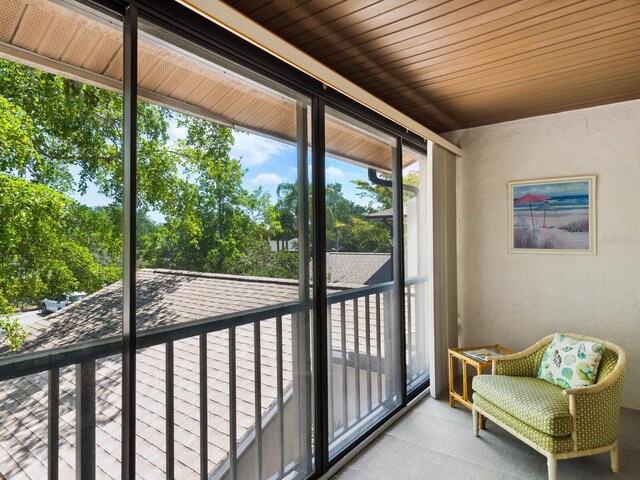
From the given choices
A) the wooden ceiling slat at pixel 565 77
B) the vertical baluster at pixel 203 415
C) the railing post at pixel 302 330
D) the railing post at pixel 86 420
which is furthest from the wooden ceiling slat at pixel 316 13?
the railing post at pixel 86 420

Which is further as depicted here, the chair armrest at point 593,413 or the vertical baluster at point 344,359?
the vertical baluster at point 344,359

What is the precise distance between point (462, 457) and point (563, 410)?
0.66 m

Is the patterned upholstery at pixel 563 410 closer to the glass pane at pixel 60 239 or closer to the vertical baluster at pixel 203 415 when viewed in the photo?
the vertical baluster at pixel 203 415

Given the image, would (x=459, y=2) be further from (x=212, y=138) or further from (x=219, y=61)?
(x=212, y=138)

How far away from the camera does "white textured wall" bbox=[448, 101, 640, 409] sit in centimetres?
301

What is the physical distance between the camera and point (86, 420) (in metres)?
1.30

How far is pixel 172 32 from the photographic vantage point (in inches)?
58.0

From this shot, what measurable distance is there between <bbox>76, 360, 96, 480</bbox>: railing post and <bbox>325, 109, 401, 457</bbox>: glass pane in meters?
1.36

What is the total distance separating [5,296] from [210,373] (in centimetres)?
89

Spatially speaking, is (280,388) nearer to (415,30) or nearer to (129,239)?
(129,239)

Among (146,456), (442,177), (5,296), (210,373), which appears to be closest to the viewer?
(5,296)

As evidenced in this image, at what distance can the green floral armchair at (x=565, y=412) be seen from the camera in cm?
211

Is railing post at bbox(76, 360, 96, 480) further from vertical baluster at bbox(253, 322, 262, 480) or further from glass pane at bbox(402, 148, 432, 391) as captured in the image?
glass pane at bbox(402, 148, 432, 391)

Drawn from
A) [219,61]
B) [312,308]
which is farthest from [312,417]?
[219,61]
